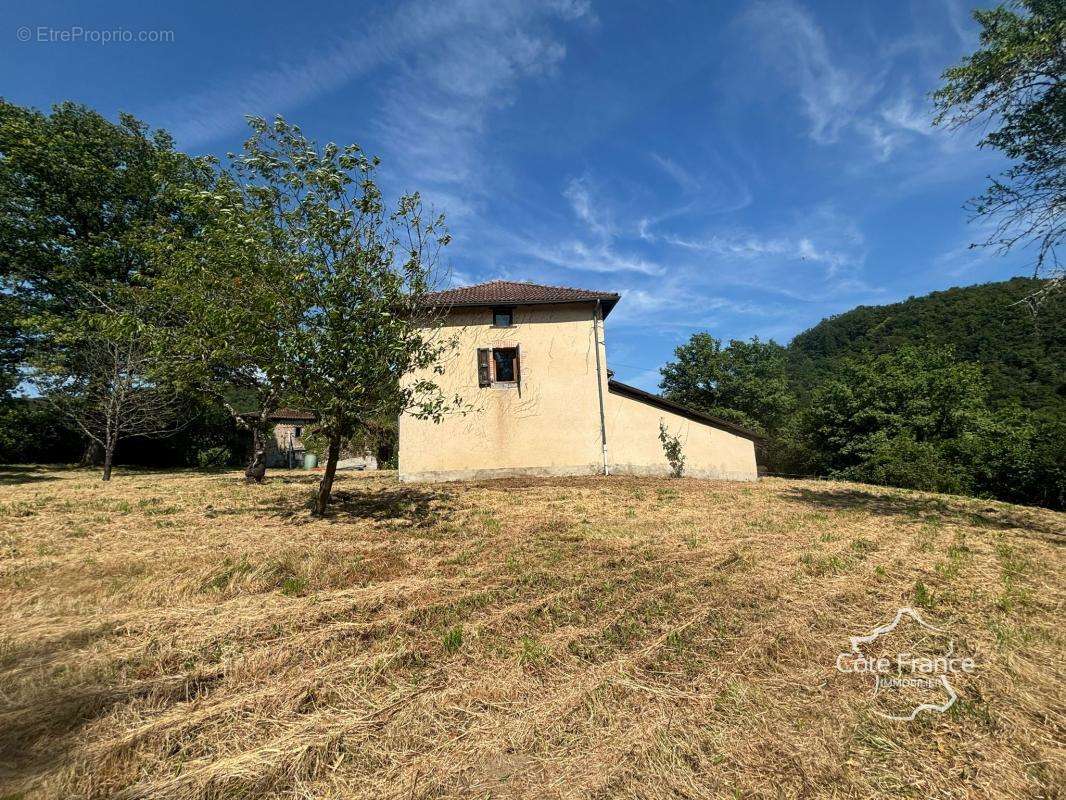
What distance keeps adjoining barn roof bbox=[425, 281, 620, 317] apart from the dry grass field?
379 inches

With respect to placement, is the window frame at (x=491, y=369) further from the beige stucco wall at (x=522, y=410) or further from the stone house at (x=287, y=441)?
the stone house at (x=287, y=441)

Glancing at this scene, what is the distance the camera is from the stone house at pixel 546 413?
14383 millimetres

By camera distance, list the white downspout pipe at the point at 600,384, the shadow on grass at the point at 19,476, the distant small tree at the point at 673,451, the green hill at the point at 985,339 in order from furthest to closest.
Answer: the green hill at the point at 985,339, the distant small tree at the point at 673,451, the white downspout pipe at the point at 600,384, the shadow on grass at the point at 19,476

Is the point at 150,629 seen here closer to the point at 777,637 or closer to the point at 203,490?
the point at 777,637

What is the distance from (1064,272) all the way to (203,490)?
67.6 ft

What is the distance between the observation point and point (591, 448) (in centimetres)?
1458

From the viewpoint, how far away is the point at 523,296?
15.0 meters

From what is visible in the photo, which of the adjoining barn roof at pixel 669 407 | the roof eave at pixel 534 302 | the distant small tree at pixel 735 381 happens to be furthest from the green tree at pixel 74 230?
the distant small tree at pixel 735 381

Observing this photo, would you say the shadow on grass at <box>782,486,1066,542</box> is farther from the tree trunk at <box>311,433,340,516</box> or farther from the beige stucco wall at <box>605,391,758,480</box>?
the tree trunk at <box>311,433,340,516</box>

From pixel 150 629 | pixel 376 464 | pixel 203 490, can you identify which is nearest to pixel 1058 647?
pixel 150 629

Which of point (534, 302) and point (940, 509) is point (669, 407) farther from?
point (940, 509)

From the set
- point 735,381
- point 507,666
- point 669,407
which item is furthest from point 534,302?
point 735,381

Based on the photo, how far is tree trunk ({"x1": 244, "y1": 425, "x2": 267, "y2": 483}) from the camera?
45.6 ft

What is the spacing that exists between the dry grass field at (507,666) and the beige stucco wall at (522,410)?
7605 mm
